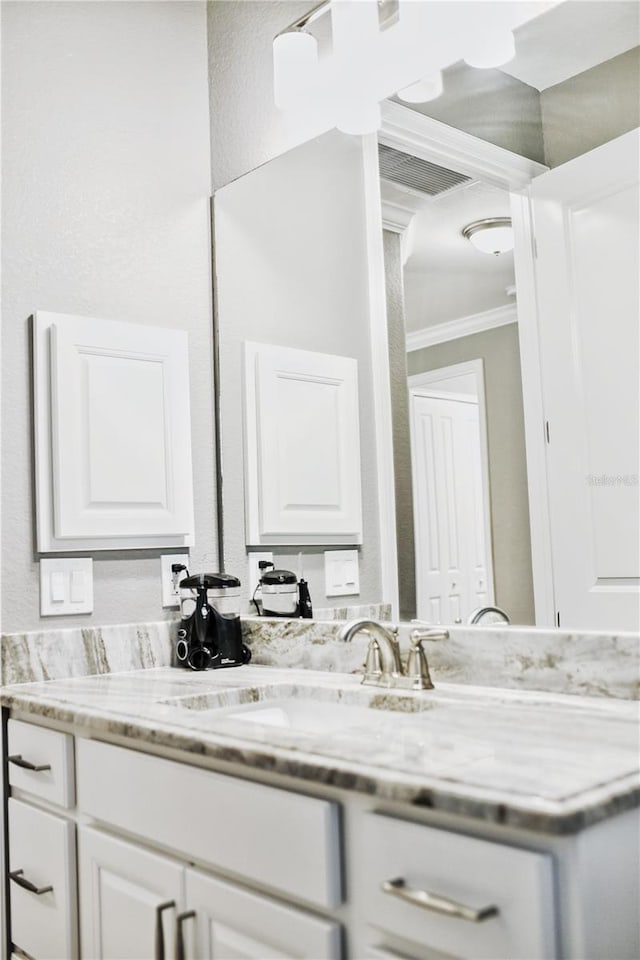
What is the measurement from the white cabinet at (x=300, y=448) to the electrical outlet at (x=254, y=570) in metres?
0.03

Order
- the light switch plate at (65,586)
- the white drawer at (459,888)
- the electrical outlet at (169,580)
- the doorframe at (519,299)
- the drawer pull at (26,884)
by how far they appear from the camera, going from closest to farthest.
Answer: the white drawer at (459,888), the doorframe at (519,299), the drawer pull at (26,884), the light switch plate at (65,586), the electrical outlet at (169,580)

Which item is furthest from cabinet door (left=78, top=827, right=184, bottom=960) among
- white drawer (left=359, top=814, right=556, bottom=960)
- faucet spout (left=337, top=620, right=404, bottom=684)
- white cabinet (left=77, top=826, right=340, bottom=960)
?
faucet spout (left=337, top=620, right=404, bottom=684)

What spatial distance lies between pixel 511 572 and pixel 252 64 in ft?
5.07

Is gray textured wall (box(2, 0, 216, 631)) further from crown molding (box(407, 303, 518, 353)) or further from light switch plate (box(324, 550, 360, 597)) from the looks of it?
crown molding (box(407, 303, 518, 353))

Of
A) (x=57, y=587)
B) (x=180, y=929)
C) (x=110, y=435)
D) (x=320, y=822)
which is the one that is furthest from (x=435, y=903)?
(x=110, y=435)

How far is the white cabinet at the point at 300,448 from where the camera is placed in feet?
6.66

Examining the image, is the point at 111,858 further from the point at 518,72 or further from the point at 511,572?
the point at 518,72

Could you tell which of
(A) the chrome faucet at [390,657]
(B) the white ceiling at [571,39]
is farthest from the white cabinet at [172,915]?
(B) the white ceiling at [571,39]

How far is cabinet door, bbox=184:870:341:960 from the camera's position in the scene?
42.1 inches

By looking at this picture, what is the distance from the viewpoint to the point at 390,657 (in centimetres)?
166

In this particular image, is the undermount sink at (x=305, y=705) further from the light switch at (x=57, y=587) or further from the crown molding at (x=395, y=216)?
the crown molding at (x=395, y=216)

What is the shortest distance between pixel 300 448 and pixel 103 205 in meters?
0.76

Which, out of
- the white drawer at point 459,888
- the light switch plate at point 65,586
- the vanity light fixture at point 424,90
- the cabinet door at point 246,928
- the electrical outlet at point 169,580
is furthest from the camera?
the electrical outlet at point 169,580

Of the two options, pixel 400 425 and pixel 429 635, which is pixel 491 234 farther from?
pixel 429 635
